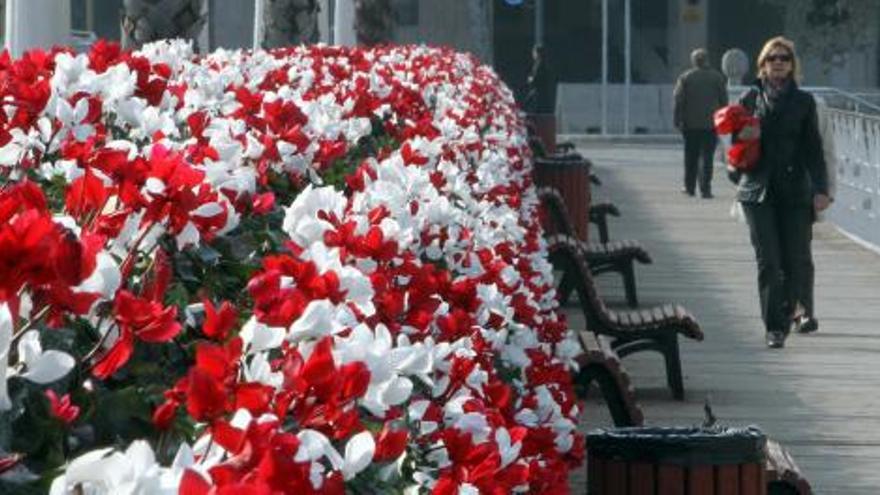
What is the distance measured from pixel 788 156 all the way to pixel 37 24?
167 inches

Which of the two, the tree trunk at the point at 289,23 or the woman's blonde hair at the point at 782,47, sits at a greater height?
the woman's blonde hair at the point at 782,47

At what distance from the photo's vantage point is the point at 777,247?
630 inches

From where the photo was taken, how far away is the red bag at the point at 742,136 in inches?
621

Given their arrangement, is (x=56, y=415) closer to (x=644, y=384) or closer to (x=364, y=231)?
(x=364, y=231)

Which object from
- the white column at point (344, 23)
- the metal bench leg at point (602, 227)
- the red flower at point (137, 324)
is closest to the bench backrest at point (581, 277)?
the metal bench leg at point (602, 227)

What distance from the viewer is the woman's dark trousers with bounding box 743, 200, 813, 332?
52.1ft

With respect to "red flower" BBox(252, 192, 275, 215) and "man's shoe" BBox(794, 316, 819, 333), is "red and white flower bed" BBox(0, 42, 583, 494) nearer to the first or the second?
"red flower" BBox(252, 192, 275, 215)

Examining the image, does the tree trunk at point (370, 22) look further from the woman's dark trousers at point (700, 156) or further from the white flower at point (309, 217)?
the white flower at point (309, 217)

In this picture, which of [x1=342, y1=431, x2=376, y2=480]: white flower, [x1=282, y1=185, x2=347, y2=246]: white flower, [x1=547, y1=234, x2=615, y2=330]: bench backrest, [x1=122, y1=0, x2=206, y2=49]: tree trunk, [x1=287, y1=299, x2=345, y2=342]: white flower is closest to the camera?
[x1=342, y1=431, x2=376, y2=480]: white flower

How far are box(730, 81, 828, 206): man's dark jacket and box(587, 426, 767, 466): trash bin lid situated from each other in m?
8.08

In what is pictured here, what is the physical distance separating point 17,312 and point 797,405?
10673mm

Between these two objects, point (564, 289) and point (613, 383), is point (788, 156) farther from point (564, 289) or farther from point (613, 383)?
point (613, 383)

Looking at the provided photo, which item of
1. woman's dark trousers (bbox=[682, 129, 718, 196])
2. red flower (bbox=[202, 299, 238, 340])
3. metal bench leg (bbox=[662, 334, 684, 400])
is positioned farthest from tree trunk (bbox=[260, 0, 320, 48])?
red flower (bbox=[202, 299, 238, 340])

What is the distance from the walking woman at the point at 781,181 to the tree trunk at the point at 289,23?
30.2 ft
